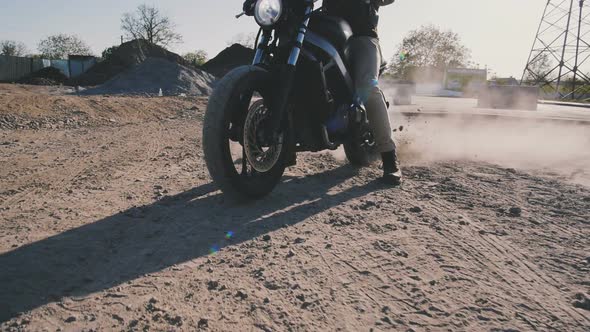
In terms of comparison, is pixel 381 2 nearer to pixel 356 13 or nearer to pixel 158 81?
pixel 356 13

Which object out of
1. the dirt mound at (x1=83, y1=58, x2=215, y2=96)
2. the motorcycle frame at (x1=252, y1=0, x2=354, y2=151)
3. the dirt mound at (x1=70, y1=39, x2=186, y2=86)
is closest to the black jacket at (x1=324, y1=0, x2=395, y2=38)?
the motorcycle frame at (x1=252, y1=0, x2=354, y2=151)

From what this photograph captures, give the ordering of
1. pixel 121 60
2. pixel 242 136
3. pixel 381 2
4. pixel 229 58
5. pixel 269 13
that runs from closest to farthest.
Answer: pixel 242 136
pixel 269 13
pixel 381 2
pixel 121 60
pixel 229 58

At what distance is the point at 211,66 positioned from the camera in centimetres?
4172

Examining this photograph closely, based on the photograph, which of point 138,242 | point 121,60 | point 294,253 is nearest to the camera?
point 294,253

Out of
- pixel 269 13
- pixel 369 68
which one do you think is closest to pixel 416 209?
pixel 369 68

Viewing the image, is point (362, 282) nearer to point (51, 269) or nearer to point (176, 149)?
point (51, 269)

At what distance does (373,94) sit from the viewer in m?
3.95

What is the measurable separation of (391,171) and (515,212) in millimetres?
1164

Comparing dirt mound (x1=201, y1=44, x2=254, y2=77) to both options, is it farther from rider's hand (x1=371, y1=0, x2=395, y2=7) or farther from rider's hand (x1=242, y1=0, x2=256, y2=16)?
rider's hand (x1=242, y1=0, x2=256, y2=16)

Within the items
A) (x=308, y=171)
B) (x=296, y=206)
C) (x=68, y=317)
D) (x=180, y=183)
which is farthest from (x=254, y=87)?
(x=68, y=317)

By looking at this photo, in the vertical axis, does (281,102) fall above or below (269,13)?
below

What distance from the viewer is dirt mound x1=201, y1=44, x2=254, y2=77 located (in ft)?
133

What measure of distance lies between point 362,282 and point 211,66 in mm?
41967

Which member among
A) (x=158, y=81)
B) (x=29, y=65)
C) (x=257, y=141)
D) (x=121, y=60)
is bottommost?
(x=257, y=141)
